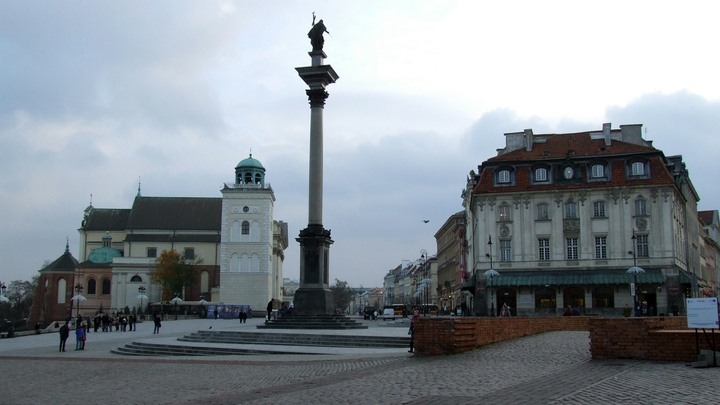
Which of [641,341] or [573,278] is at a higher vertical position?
[573,278]

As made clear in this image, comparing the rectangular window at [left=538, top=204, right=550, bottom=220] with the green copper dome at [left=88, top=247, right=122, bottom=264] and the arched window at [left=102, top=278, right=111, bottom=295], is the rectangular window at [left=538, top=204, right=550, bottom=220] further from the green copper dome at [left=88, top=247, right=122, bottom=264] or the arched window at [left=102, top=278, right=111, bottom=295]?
the green copper dome at [left=88, top=247, right=122, bottom=264]

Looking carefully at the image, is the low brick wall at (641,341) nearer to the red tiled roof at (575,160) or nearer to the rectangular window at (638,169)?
the red tiled roof at (575,160)

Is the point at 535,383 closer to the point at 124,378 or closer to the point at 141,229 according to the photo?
the point at 124,378

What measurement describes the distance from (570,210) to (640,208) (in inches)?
218

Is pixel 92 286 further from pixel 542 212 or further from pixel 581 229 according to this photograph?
pixel 581 229

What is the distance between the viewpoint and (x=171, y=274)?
9906 cm

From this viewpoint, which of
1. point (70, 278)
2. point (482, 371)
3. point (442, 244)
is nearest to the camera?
point (482, 371)

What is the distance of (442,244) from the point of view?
415ft

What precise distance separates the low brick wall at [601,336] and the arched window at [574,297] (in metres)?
32.8

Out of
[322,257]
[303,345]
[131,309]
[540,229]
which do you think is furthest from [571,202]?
[131,309]

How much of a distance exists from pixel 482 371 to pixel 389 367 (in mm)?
2812

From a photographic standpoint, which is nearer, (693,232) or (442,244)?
(693,232)

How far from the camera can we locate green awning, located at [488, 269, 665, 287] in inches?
2267

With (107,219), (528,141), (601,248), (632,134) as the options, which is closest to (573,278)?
(601,248)
